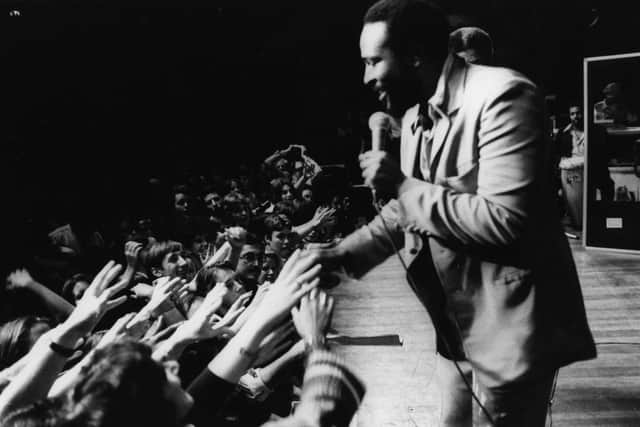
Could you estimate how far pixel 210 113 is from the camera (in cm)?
543

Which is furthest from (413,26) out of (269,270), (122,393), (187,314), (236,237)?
(236,237)

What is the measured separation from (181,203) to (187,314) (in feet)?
8.31

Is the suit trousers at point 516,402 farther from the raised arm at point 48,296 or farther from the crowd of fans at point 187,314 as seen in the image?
the raised arm at point 48,296

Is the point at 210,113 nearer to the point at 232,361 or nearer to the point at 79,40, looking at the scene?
the point at 79,40

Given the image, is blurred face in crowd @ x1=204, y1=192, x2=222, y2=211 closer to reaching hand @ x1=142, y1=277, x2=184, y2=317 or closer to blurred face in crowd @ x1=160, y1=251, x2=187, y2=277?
blurred face in crowd @ x1=160, y1=251, x2=187, y2=277

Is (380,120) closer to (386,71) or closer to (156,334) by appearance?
(386,71)

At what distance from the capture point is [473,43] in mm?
1559

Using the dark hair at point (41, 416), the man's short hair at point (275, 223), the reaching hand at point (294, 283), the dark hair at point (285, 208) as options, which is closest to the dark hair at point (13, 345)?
the dark hair at point (41, 416)

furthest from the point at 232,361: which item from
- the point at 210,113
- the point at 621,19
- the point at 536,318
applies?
the point at 621,19

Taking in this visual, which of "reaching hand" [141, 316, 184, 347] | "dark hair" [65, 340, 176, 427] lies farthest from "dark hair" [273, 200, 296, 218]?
"dark hair" [65, 340, 176, 427]

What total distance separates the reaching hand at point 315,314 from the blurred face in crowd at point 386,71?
0.39 meters

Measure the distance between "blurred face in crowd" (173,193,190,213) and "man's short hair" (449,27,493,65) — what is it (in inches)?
152

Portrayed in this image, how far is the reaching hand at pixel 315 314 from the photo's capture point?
1146 millimetres

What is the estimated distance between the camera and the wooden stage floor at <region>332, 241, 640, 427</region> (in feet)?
7.71
